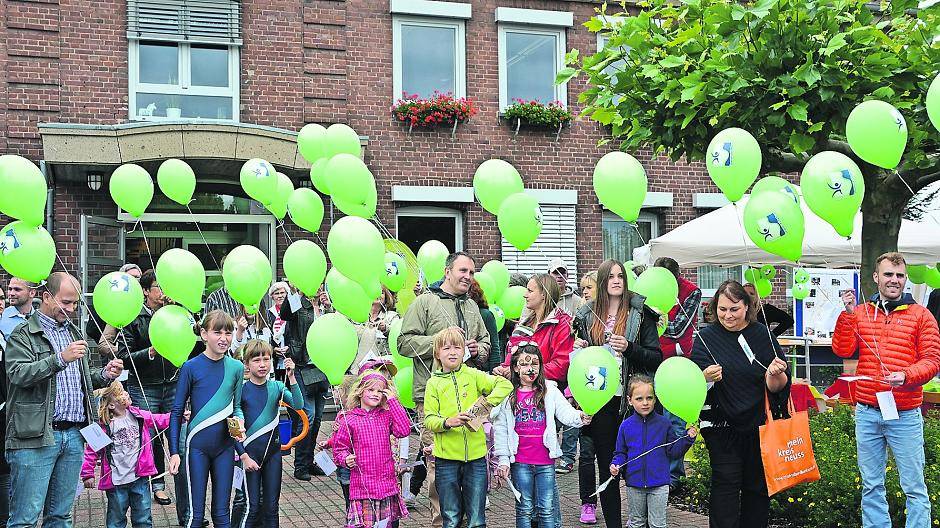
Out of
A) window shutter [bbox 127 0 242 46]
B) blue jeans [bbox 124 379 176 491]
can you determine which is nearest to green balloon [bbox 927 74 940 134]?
blue jeans [bbox 124 379 176 491]

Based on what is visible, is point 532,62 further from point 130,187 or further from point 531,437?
point 531,437

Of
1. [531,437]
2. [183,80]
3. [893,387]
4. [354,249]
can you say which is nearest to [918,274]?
[893,387]

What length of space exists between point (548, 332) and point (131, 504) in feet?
9.49

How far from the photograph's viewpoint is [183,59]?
11.8 meters

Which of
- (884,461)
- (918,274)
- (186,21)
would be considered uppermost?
(186,21)

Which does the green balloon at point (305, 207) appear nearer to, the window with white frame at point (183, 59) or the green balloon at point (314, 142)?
the green balloon at point (314, 142)

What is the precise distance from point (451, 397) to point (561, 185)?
27.1 feet

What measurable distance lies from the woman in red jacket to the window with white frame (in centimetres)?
689

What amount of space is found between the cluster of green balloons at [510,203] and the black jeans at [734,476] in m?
1.63

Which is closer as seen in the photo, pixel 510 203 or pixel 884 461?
pixel 884 461

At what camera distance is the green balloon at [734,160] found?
5.00 m

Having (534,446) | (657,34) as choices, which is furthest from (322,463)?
(657,34)

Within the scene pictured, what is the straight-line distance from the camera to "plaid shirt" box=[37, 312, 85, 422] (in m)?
5.05

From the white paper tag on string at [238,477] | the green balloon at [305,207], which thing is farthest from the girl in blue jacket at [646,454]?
the green balloon at [305,207]
